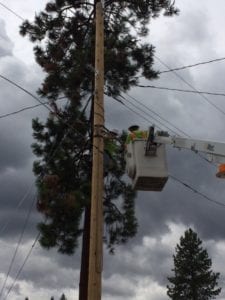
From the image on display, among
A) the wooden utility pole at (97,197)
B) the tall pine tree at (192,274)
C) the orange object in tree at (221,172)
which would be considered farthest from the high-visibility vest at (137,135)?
the tall pine tree at (192,274)

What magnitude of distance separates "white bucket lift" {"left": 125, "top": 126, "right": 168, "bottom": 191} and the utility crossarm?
13 cm

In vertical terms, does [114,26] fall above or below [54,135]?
above

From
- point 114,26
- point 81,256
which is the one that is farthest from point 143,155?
point 114,26

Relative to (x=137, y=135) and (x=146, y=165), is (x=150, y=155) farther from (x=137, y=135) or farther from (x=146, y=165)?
(x=137, y=135)

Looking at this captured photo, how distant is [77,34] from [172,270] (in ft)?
114

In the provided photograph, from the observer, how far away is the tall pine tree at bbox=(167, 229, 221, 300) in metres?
47.3

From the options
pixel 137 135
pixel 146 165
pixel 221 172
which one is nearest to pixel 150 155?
pixel 146 165

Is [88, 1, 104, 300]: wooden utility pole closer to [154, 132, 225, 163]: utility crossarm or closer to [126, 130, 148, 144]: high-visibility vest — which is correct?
[126, 130, 148, 144]: high-visibility vest

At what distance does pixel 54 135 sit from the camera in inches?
685

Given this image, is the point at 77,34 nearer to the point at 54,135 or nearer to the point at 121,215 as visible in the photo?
the point at 54,135

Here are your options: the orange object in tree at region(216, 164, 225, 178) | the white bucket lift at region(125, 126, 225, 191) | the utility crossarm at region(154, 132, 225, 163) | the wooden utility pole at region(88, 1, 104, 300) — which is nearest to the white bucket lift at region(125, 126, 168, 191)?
the white bucket lift at region(125, 126, 225, 191)

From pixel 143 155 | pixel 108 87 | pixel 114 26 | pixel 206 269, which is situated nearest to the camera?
pixel 143 155

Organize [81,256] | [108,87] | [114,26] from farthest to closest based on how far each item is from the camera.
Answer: [114,26] → [108,87] → [81,256]

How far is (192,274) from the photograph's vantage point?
157 feet
